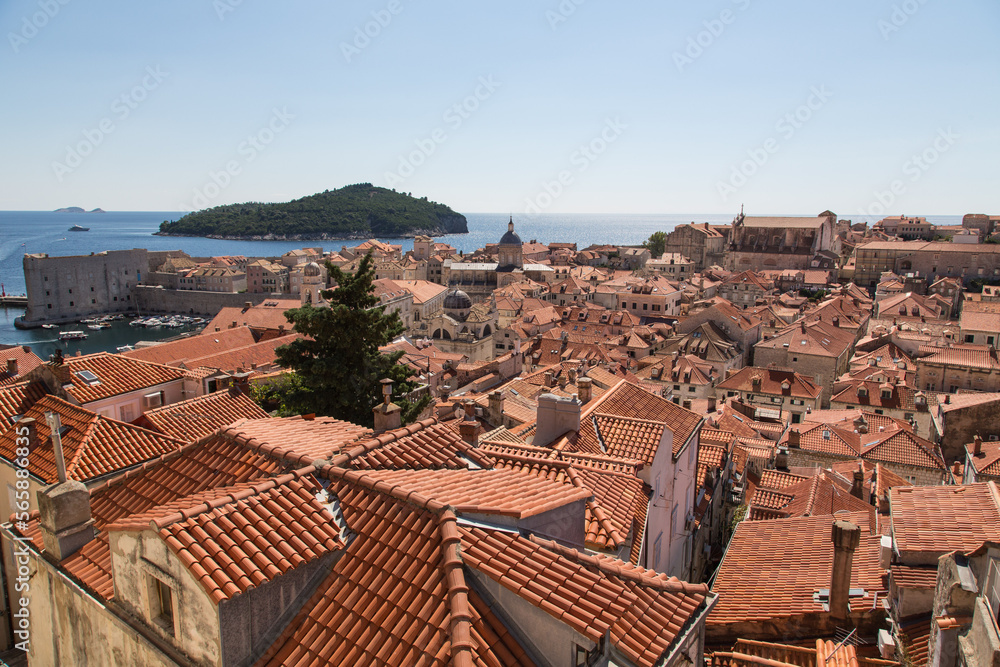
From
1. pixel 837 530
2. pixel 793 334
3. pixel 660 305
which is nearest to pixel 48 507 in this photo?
pixel 837 530

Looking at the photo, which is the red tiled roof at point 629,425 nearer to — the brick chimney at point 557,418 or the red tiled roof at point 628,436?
the red tiled roof at point 628,436

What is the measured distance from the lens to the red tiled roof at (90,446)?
10.3 meters

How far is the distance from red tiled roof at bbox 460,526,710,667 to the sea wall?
327 ft

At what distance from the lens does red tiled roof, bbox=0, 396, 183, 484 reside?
10.3m

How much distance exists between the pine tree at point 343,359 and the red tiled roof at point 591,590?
11.8 m

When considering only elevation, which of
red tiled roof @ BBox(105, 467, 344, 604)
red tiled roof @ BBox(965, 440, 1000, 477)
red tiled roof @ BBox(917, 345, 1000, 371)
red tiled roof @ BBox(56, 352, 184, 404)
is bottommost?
red tiled roof @ BBox(965, 440, 1000, 477)

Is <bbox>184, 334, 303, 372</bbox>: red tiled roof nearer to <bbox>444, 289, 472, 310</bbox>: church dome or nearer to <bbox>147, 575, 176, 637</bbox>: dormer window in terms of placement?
<bbox>444, 289, 472, 310</bbox>: church dome

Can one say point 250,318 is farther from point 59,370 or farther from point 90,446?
point 90,446

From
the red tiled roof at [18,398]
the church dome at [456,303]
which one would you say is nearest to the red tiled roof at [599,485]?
the red tiled roof at [18,398]

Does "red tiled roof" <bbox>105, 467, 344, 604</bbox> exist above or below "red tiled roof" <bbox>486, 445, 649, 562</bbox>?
above

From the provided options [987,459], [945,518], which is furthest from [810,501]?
[987,459]

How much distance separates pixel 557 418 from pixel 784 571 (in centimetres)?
440

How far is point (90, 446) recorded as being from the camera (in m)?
10.6

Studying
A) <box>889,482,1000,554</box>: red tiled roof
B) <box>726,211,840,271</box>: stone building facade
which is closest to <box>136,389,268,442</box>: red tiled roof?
<box>889,482,1000,554</box>: red tiled roof
